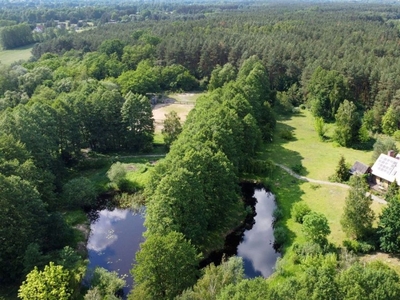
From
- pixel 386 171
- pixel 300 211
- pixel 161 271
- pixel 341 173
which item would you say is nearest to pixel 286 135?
pixel 341 173

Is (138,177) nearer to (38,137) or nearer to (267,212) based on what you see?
(38,137)

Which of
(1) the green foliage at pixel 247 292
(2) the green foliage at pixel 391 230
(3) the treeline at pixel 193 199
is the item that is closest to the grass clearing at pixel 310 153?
(3) the treeline at pixel 193 199

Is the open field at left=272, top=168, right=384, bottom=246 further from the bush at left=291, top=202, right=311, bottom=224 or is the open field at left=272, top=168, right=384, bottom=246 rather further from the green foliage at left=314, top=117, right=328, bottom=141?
the green foliage at left=314, top=117, right=328, bottom=141

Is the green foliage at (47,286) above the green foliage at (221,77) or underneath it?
above

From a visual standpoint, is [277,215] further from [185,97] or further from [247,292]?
[185,97]

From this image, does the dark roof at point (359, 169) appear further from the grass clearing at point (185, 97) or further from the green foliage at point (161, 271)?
the grass clearing at point (185, 97)

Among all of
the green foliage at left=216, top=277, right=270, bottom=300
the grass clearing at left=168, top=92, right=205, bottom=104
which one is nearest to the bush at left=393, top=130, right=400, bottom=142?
the grass clearing at left=168, top=92, right=205, bottom=104
